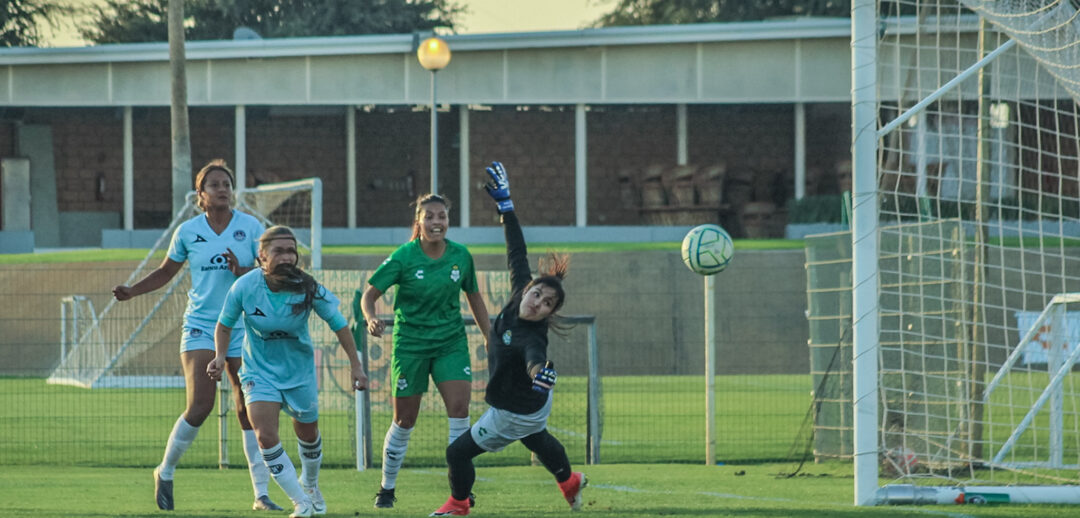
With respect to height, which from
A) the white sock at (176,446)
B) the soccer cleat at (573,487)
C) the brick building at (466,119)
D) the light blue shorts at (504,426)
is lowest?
the soccer cleat at (573,487)

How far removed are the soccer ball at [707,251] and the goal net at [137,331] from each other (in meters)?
3.94

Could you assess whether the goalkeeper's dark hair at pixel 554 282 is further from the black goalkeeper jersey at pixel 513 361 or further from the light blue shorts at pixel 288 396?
the light blue shorts at pixel 288 396

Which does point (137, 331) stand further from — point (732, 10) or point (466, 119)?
point (732, 10)

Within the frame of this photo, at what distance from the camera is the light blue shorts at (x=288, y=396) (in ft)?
23.6

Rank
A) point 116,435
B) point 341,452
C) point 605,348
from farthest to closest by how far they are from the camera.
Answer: point 605,348 → point 116,435 → point 341,452

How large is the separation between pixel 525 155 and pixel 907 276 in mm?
23230

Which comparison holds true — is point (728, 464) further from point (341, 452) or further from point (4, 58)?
point (4, 58)

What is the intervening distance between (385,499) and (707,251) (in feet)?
13.0

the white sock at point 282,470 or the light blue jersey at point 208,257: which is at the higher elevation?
the light blue jersey at point 208,257

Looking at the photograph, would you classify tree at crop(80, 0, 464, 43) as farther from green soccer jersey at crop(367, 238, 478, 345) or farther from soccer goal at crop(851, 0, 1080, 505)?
green soccer jersey at crop(367, 238, 478, 345)

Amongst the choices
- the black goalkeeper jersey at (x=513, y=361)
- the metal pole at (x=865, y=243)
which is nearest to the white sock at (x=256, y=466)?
the black goalkeeper jersey at (x=513, y=361)

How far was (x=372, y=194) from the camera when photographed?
34.6 metres

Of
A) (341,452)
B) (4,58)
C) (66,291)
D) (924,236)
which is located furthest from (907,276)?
(4,58)

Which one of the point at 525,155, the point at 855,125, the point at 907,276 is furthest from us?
the point at 525,155
